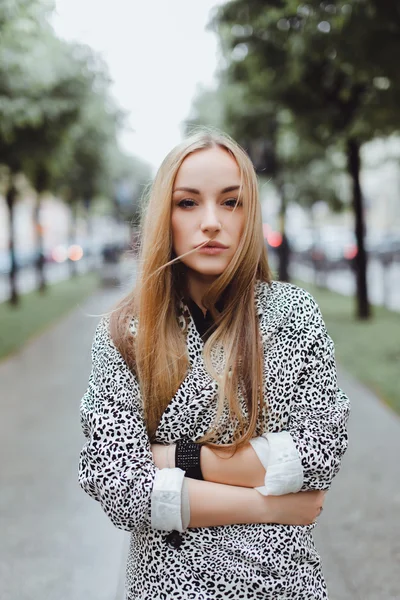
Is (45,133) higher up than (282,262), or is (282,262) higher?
→ (45,133)

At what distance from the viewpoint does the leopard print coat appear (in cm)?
165

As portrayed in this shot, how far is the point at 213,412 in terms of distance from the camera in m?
1.72

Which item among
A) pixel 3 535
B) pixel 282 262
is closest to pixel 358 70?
pixel 3 535

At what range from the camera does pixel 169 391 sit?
5.60 feet

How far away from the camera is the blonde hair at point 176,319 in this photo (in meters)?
1.72

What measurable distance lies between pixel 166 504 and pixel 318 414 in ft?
1.36

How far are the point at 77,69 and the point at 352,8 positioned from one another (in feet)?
18.5

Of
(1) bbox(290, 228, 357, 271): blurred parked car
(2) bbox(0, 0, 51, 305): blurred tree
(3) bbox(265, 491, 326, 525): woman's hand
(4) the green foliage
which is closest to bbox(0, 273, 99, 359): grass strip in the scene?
(2) bbox(0, 0, 51, 305): blurred tree

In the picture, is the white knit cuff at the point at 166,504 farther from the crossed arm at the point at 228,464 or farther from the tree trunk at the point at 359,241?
the tree trunk at the point at 359,241

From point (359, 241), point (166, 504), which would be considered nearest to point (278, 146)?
point (359, 241)

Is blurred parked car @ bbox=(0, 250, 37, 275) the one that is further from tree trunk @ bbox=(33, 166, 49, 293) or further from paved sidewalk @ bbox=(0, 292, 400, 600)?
paved sidewalk @ bbox=(0, 292, 400, 600)

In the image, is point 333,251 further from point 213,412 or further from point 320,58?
point 213,412

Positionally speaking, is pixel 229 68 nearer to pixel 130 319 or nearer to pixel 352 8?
pixel 352 8

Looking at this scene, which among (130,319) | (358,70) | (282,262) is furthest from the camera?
(282,262)
